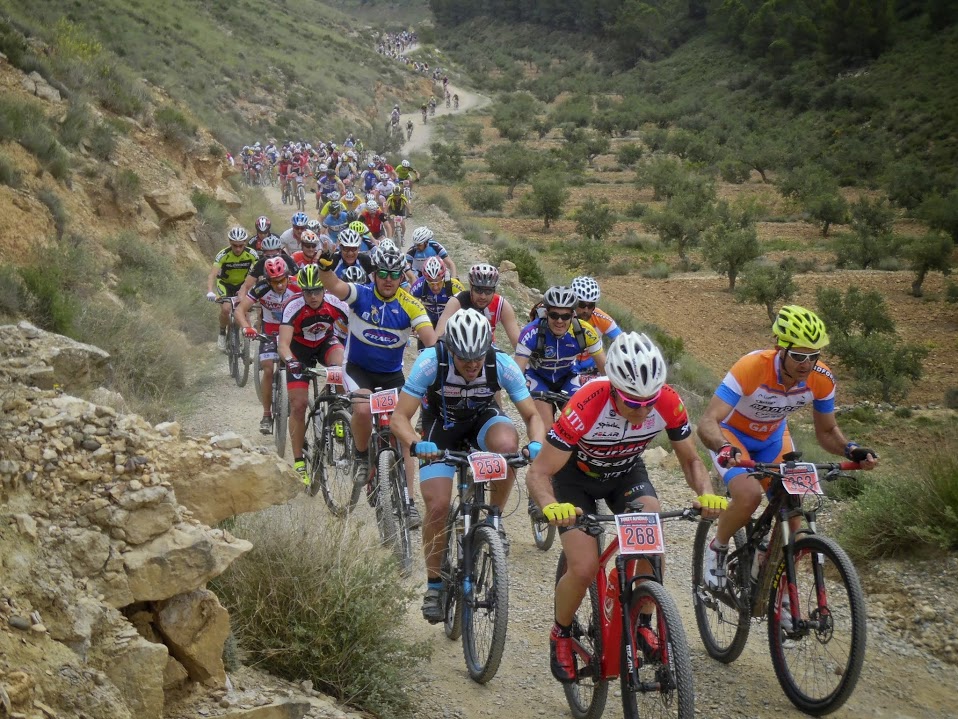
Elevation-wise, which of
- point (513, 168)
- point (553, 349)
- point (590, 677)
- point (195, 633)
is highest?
point (513, 168)

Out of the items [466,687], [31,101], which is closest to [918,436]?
[466,687]

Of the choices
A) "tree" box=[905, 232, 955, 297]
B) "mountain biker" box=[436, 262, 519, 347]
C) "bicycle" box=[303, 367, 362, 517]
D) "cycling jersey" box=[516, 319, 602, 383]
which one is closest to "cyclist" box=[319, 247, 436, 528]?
"bicycle" box=[303, 367, 362, 517]

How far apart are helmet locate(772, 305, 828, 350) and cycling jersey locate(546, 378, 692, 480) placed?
3.35 feet

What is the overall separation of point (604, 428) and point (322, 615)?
1.97 meters

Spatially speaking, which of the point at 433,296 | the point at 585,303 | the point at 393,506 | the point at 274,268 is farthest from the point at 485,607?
the point at 274,268

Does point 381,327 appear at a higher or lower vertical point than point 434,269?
lower

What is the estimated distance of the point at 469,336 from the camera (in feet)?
19.0

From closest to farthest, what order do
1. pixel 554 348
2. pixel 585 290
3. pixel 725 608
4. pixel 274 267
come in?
pixel 725 608 → pixel 554 348 → pixel 585 290 → pixel 274 267

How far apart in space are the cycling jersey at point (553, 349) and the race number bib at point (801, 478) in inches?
118

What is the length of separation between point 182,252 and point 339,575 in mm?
15168

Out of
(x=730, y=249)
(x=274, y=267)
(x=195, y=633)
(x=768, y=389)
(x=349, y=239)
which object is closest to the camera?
(x=195, y=633)

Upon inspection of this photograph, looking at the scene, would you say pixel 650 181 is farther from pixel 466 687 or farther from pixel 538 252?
pixel 466 687

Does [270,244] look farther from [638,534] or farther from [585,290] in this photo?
[638,534]

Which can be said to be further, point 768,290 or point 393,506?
point 768,290
